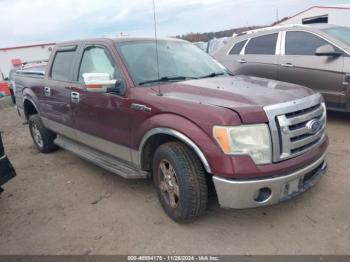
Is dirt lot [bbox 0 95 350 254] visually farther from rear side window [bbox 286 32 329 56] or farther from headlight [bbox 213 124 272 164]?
rear side window [bbox 286 32 329 56]

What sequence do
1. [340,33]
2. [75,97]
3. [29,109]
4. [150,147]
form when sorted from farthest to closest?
1. [29,109]
2. [340,33]
3. [75,97]
4. [150,147]

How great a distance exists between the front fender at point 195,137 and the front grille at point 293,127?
0.46 metres

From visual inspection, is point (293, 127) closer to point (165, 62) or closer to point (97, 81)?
point (165, 62)

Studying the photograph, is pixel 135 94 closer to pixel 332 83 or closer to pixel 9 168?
pixel 9 168

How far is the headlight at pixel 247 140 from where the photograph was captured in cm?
274

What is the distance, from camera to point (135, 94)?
11.5 feet

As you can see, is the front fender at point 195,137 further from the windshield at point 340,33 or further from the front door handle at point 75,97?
the windshield at point 340,33

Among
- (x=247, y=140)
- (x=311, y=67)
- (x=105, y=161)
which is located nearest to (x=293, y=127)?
(x=247, y=140)

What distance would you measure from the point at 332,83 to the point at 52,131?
15.7ft

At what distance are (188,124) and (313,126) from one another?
1163 millimetres

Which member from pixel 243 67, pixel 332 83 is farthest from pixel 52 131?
pixel 332 83

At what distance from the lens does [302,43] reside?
6191 millimetres

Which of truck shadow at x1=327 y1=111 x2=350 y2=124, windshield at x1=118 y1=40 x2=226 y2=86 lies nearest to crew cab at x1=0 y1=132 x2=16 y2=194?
windshield at x1=118 y1=40 x2=226 y2=86

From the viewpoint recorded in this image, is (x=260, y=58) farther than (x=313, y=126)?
Yes
